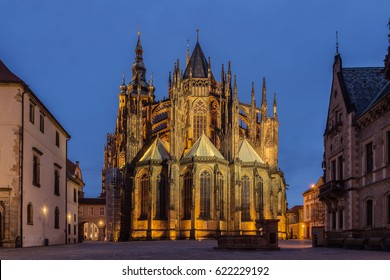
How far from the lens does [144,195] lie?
6259 centimetres

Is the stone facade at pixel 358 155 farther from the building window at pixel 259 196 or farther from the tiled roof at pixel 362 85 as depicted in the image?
the building window at pixel 259 196

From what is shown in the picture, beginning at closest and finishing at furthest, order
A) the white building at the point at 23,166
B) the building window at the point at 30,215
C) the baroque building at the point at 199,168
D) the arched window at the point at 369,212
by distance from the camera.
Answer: the arched window at the point at 369,212, the white building at the point at 23,166, the building window at the point at 30,215, the baroque building at the point at 199,168

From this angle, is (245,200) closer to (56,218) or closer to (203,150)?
(203,150)

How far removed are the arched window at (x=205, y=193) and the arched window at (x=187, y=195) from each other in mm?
1251

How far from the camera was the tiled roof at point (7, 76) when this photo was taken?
3166 centimetres

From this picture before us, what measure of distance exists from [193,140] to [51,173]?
1229 inches

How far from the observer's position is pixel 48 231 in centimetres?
3847

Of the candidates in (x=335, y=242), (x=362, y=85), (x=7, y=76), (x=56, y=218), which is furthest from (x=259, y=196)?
(x=7, y=76)

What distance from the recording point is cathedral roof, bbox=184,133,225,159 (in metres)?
61.9

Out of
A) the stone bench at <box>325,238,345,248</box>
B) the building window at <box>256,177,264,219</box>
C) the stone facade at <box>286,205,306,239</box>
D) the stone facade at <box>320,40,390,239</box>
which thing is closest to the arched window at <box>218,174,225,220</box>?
the building window at <box>256,177,264,219</box>

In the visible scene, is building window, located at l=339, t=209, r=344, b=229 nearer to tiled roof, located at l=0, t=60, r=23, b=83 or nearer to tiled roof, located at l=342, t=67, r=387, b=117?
tiled roof, located at l=342, t=67, r=387, b=117

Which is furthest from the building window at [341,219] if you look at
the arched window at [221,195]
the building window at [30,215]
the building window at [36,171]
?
the arched window at [221,195]

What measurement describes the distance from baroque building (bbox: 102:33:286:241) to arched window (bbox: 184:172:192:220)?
0.36 feet

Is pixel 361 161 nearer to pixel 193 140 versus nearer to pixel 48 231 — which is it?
pixel 48 231
